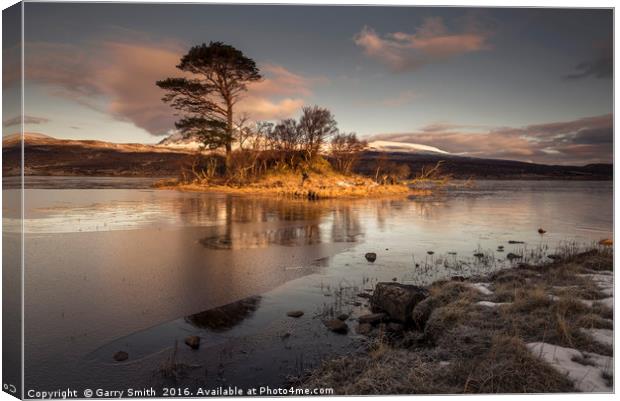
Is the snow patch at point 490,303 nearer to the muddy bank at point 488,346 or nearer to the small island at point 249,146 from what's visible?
the muddy bank at point 488,346

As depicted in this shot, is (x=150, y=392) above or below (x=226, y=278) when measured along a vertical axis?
below

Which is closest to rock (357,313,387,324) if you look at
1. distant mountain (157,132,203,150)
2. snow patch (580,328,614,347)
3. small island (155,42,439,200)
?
snow patch (580,328,614,347)

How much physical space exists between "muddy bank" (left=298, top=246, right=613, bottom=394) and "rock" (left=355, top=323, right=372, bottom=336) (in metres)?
0.01

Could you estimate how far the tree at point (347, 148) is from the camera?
13135 millimetres

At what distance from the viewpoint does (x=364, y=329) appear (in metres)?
4.36

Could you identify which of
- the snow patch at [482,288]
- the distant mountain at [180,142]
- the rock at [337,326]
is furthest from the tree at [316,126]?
the rock at [337,326]

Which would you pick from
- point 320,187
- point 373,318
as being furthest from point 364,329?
point 320,187

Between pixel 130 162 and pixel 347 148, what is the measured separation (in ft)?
23.8

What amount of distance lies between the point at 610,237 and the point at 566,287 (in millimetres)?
5751

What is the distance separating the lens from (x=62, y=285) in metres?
5.38

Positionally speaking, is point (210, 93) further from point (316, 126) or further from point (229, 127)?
point (316, 126)

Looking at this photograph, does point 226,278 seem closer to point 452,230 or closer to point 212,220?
point 212,220

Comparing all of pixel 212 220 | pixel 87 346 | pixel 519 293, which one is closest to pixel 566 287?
pixel 519 293

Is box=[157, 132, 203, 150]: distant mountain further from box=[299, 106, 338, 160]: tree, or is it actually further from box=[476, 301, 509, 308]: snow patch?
box=[476, 301, 509, 308]: snow patch
